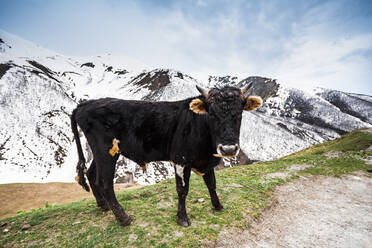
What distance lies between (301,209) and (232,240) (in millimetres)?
3513

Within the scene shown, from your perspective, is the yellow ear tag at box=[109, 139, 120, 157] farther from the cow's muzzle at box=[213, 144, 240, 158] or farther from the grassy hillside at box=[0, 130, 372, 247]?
the cow's muzzle at box=[213, 144, 240, 158]

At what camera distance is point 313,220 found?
18.4 ft

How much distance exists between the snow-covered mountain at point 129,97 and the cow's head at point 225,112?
38573mm

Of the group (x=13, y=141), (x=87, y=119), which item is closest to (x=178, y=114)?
(x=87, y=119)

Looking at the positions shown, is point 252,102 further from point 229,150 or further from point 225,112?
point 229,150

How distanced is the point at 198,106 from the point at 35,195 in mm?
28461

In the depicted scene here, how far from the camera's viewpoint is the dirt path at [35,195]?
19938 mm

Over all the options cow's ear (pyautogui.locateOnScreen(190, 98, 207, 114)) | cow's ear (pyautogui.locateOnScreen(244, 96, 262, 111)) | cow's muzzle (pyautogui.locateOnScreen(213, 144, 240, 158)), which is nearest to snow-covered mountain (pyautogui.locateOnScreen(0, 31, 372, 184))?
cow's ear (pyautogui.locateOnScreen(190, 98, 207, 114))

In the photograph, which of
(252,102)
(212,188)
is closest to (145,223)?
(212,188)

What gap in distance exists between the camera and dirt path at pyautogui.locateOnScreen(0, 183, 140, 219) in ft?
65.4

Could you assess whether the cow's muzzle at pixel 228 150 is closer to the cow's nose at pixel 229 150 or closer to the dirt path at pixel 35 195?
the cow's nose at pixel 229 150

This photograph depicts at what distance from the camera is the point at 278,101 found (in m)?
102

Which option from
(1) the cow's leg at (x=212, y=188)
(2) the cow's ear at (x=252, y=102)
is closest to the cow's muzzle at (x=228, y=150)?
(2) the cow's ear at (x=252, y=102)

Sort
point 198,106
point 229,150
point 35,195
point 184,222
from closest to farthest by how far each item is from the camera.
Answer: point 229,150 < point 198,106 < point 184,222 < point 35,195
